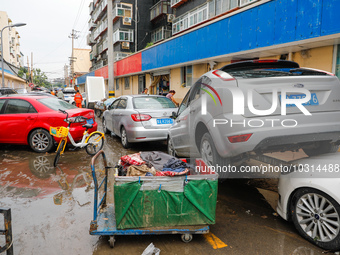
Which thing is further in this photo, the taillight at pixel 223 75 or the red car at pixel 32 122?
the red car at pixel 32 122

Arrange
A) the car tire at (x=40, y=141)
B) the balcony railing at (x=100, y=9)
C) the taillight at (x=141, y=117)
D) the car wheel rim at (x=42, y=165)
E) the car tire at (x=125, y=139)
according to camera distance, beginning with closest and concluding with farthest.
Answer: the car wheel rim at (x=42, y=165)
the taillight at (x=141, y=117)
the car tire at (x=40, y=141)
the car tire at (x=125, y=139)
the balcony railing at (x=100, y=9)

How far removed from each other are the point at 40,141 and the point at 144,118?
→ 2.97 meters

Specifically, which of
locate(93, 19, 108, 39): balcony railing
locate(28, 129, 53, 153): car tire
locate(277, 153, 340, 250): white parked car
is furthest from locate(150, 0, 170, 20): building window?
locate(277, 153, 340, 250): white parked car

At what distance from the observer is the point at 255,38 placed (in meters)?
9.59

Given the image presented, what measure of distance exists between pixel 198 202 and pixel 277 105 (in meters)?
1.56

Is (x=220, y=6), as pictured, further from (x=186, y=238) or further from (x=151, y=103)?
(x=186, y=238)

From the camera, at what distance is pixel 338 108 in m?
3.52

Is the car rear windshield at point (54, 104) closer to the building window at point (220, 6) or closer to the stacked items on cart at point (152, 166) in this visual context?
the stacked items on cart at point (152, 166)

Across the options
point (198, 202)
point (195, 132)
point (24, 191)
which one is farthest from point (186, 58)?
point (198, 202)

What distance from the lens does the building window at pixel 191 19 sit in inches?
733

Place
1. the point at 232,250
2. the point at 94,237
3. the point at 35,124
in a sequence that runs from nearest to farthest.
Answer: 1. the point at 232,250
2. the point at 94,237
3. the point at 35,124

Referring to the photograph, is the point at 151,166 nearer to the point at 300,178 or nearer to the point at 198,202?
the point at 198,202

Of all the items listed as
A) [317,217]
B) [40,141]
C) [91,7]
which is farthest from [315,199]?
[91,7]

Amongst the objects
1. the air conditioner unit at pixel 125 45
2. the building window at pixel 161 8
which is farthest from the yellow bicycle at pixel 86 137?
the air conditioner unit at pixel 125 45
